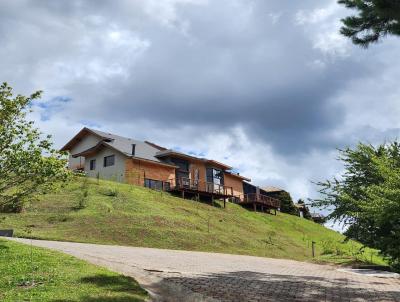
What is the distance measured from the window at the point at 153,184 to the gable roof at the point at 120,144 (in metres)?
2.15

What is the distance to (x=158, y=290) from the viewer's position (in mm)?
10492

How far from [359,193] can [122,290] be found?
1376cm

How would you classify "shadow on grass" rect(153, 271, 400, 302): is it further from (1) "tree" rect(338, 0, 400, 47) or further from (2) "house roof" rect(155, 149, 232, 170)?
(2) "house roof" rect(155, 149, 232, 170)

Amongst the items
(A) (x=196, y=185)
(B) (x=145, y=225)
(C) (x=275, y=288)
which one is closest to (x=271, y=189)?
(A) (x=196, y=185)

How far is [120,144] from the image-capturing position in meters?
46.6

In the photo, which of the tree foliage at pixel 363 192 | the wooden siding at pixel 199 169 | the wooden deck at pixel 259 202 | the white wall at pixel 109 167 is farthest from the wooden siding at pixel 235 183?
the tree foliage at pixel 363 192

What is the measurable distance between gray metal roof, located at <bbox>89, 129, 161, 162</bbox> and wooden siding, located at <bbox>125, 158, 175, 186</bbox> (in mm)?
772

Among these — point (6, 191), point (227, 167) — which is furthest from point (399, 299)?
point (227, 167)

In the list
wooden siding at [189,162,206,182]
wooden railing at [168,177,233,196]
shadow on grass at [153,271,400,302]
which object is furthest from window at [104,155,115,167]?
shadow on grass at [153,271,400,302]

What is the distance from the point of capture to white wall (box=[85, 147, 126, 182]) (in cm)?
4377

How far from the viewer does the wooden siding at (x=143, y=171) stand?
43.0 m

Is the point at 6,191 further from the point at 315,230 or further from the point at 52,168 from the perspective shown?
the point at 315,230

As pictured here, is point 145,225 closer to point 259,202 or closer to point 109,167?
point 109,167

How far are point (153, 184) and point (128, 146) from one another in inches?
199
